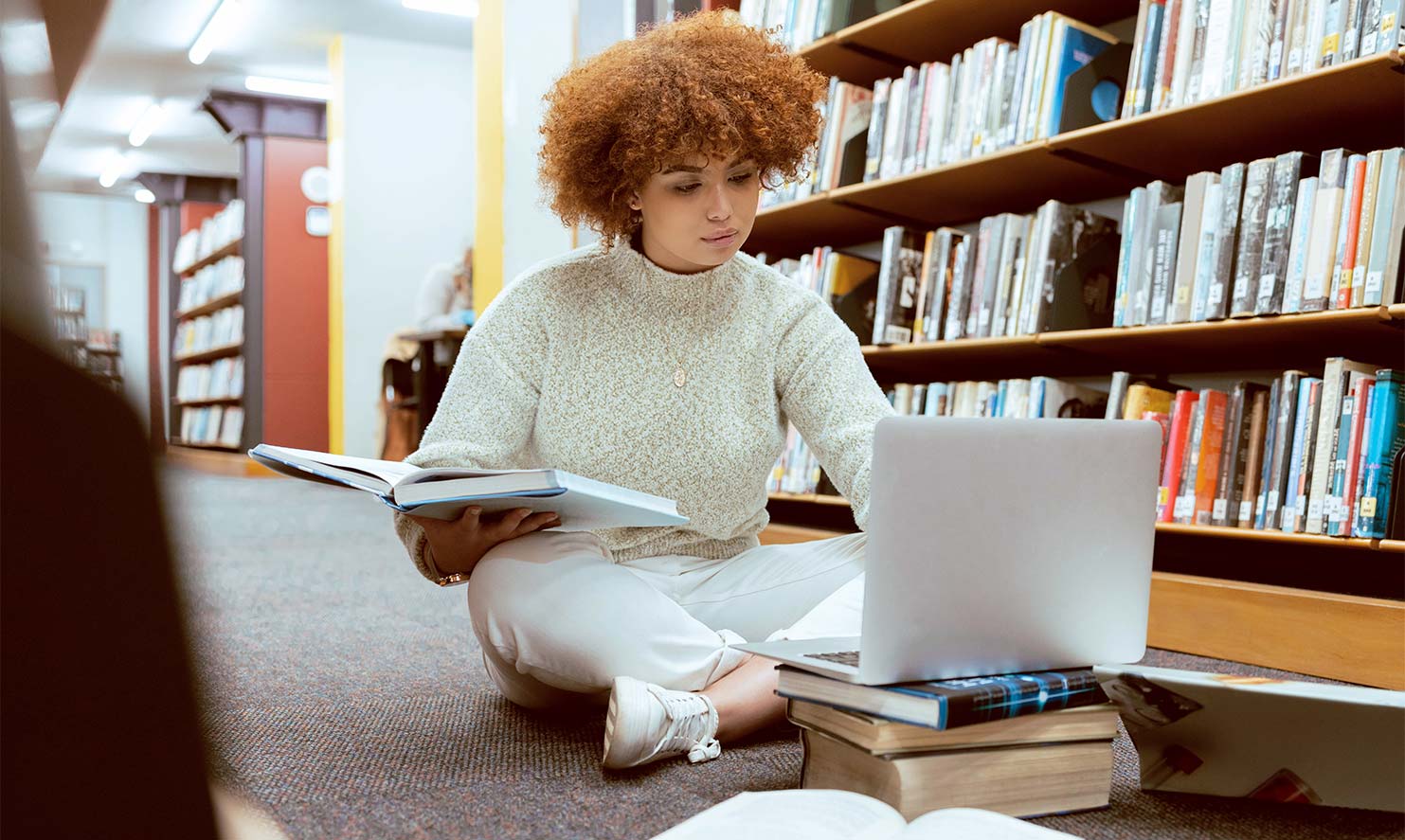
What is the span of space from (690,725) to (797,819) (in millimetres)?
331

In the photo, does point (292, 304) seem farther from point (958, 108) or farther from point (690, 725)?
point (690, 725)

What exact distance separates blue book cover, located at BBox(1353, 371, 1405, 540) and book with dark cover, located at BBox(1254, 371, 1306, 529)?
124 mm

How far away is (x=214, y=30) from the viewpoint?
242 inches

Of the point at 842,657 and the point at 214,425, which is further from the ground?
the point at 842,657

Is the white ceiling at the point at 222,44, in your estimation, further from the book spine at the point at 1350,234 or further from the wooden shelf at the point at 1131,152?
the book spine at the point at 1350,234

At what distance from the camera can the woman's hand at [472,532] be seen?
1.17 meters

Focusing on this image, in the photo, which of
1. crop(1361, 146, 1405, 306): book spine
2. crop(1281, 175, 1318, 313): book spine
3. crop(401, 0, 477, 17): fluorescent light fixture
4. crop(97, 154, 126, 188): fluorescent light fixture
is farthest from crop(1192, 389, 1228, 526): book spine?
crop(97, 154, 126, 188): fluorescent light fixture

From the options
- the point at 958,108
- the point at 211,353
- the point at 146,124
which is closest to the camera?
the point at 958,108

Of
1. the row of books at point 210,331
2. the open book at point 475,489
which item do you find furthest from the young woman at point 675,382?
the row of books at point 210,331

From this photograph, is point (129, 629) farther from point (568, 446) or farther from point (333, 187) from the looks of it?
point (333, 187)

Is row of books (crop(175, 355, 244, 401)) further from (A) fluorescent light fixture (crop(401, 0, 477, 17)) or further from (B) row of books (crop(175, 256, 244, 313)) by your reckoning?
(A) fluorescent light fixture (crop(401, 0, 477, 17))

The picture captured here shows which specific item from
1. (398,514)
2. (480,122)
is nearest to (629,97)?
(398,514)

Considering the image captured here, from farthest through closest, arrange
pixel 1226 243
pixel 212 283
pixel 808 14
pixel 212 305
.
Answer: pixel 212 305 → pixel 212 283 → pixel 808 14 → pixel 1226 243

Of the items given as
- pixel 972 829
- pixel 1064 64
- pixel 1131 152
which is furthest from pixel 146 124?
pixel 972 829
